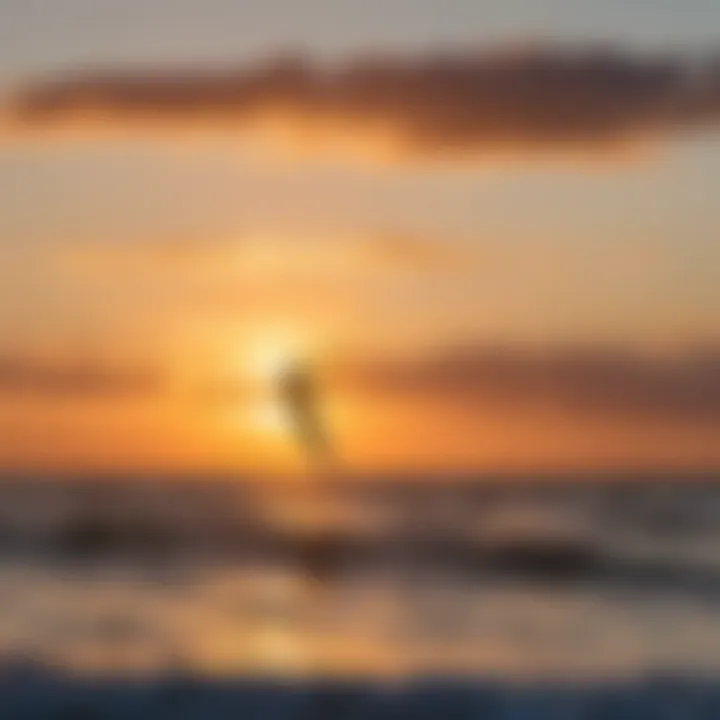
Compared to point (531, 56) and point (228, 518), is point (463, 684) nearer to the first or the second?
point (228, 518)

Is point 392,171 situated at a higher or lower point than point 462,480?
higher

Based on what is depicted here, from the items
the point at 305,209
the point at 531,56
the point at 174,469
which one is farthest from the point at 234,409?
the point at 531,56

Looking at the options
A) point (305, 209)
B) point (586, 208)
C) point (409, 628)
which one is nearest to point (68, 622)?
point (409, 628)

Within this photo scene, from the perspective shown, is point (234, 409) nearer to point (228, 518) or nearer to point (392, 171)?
point (228, 518)

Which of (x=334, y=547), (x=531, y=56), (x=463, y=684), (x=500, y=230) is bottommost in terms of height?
(x=463, y=684)

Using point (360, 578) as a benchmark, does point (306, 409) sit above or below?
above

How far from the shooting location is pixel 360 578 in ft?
4.56

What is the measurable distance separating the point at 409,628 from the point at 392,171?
0.42 m

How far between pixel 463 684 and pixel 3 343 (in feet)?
1.74

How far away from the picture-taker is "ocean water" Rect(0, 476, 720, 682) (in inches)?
53.2

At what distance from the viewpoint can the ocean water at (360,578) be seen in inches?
53.2

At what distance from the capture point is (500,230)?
4.60ft

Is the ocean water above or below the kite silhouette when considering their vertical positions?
below

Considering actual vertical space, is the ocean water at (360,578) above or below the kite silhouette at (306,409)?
below
